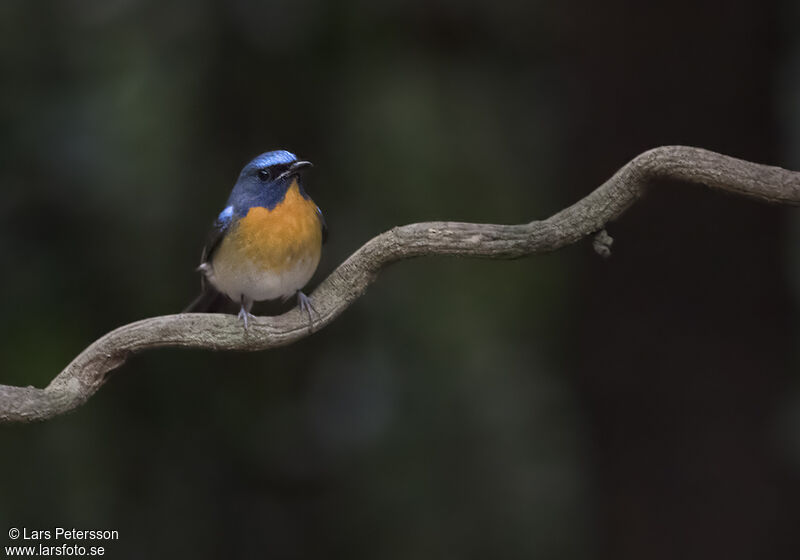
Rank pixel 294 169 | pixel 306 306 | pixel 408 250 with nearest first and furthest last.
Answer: pixel 408 250, pixel 306 306, pixel 294 169

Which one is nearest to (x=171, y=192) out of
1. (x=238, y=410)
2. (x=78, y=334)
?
(x=78, y=334)

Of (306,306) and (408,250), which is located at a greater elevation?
(408,250)

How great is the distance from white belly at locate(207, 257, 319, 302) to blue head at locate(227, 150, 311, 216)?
0.20 metres

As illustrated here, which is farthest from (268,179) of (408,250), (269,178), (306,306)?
(408,250)

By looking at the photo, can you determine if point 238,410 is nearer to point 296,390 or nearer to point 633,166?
point 296,390

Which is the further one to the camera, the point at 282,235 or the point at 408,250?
the point at 282,235

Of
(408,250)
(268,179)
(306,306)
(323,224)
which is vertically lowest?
(306,306)

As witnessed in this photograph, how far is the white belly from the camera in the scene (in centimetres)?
361

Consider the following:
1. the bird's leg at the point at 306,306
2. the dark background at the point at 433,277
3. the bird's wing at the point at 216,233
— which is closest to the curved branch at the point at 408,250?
the bird's leg at the point at 306,306

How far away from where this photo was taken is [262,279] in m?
3.65

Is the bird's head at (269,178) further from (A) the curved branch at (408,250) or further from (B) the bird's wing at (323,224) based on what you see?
(A) the curved branch at (408,250)

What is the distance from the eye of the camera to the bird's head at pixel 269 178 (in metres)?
3.54

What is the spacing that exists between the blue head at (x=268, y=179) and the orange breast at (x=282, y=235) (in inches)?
0.9

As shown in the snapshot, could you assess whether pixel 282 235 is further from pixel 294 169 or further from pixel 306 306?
pixel 306 306
